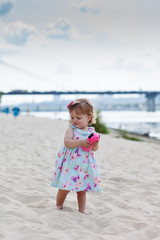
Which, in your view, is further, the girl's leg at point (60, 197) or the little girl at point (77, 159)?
the girl's leg at point (60, 197)

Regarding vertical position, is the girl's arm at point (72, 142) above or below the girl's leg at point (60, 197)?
above

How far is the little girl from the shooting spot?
9.08ft

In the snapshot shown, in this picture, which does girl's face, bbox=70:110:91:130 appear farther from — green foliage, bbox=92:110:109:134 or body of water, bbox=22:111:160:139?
body of water, bbox=22:111:160:139

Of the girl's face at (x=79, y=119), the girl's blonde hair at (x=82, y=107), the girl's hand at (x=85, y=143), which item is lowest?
the girl's hand at (x=85, y=143)

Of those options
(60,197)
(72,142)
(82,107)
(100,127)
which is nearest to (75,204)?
(60,197)

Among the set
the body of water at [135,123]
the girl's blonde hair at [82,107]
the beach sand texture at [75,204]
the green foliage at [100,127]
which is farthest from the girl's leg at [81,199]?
the body of water at [135,123]

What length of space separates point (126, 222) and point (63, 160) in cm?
87

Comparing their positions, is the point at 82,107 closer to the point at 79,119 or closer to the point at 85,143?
the point at 79,119

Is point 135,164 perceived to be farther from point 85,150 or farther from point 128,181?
point 85,150

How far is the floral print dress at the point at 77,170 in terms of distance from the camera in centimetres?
277

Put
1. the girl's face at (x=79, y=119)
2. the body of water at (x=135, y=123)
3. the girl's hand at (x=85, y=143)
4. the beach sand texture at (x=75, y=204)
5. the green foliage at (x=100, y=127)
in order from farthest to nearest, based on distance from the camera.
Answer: the body of water at (x=135, y=123) < the green foliage at (x=100, y=127) < the girl's face at (x=79, y=119) < the girl's hand at (x=85, y=143) < the beach sand texture at (x=75, y=204)

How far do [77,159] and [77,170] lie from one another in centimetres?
10

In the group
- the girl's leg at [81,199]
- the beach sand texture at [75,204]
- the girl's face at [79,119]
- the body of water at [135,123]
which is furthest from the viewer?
the body of water at [135,123]

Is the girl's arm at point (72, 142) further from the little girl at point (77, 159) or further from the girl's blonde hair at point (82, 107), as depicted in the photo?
the girl's blonde hair at point (82, 107)
